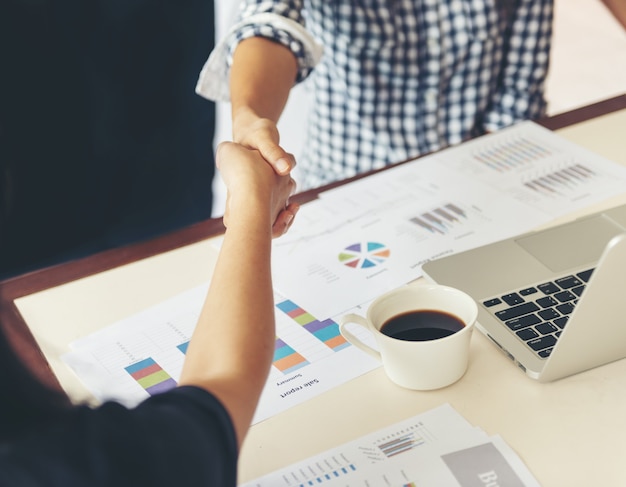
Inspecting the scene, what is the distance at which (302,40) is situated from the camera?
1209 mm

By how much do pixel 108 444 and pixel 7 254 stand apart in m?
1.33

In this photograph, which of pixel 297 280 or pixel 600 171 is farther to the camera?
pixel 600 171

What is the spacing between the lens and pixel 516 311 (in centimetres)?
81

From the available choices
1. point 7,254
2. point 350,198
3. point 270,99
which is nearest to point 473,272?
point 350,198

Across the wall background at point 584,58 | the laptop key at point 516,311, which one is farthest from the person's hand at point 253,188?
the wall background at point 584,58

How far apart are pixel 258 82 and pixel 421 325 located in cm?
52

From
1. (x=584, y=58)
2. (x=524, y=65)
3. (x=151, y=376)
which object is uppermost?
(x=524, y=65)

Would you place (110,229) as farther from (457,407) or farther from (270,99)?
(457,407)

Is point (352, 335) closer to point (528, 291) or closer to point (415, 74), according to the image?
point (528, 291)

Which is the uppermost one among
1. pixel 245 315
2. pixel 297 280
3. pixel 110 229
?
pixel 245 315

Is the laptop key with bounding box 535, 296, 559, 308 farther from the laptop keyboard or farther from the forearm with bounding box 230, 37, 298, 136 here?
the forearm with bounding box 230, 37, 298, 136

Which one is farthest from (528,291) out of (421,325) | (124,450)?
(124,450)

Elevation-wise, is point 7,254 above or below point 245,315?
below

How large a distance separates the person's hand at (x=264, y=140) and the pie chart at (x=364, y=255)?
121 mm
